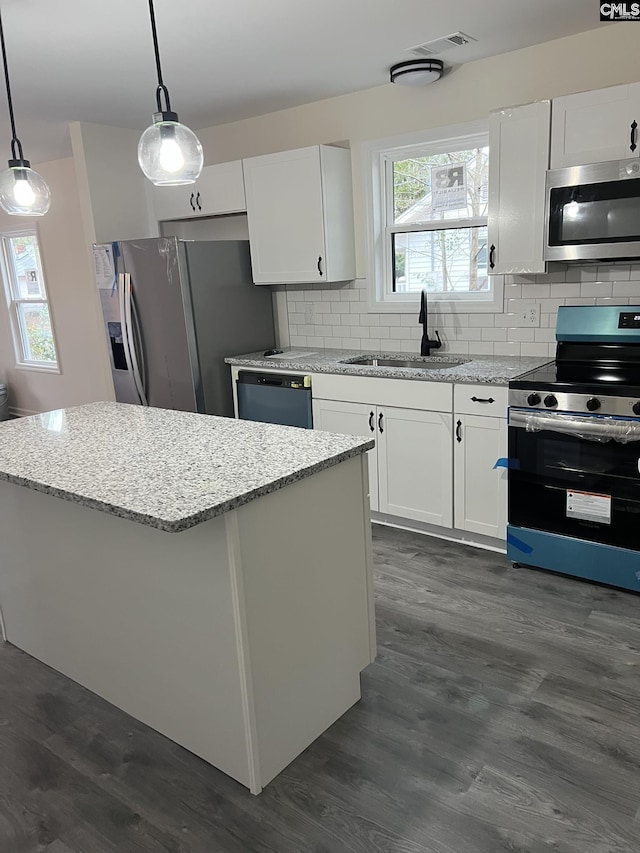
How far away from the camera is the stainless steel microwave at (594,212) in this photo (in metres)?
2.81

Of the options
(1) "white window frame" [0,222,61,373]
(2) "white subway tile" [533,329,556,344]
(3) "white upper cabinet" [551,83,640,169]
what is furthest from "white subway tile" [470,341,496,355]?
(1) "white window frame" [0,222,61,373]

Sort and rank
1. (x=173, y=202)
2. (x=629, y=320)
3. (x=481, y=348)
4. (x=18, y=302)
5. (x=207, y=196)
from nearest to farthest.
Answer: (x=629, y=320)
(x=481, y=348)
(x=207, y=196)
(x=173, y=202)
(x=18, y=302)

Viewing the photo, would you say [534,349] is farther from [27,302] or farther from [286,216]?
[27,302]

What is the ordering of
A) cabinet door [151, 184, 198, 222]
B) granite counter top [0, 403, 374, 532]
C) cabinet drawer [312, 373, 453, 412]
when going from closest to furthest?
granite counter top [0, 403, 374, 532], cabinet drawer [312, 373, 453, 412], cabinet door [151, 184, 198, 222]

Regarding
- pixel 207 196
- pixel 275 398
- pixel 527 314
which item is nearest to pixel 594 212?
pixel 527 314

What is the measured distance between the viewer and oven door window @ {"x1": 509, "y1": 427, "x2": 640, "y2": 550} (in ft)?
9.14

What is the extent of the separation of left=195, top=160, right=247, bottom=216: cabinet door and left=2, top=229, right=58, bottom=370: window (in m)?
2.63

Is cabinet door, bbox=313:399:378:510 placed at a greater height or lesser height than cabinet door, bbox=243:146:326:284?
lesser

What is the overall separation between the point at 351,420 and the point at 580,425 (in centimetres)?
131

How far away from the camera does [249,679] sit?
1.79 m

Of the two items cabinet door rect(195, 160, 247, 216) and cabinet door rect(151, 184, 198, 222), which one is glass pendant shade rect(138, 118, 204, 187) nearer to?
cabinet door rect(195, 160, 247, 216)

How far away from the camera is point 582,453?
2.87 m

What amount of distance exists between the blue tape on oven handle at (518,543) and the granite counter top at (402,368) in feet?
2.46

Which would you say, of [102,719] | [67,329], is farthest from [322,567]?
[67,329]
